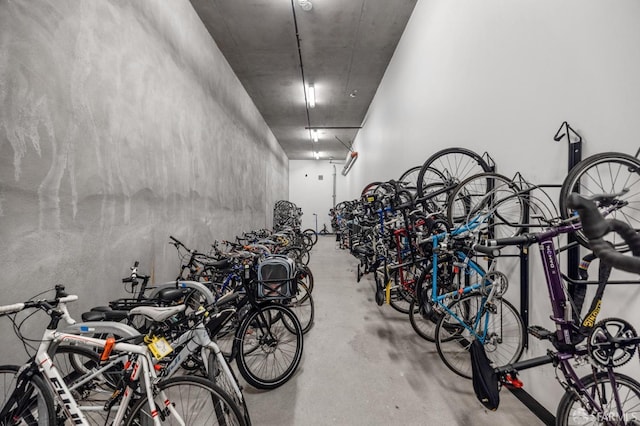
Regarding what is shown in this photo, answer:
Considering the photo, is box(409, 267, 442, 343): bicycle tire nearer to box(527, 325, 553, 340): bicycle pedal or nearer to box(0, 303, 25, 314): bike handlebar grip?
box(527, 325, 553, 340): bicycle pedal

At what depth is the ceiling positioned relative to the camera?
12.1ft

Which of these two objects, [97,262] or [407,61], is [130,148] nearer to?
[97,262]

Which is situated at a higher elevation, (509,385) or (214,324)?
(214,324)

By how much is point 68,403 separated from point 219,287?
70.4 inches

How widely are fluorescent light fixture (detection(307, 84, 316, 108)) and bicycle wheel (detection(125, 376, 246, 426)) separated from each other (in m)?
5.99

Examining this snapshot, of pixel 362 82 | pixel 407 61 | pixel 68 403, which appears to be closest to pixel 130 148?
pixel 68 403

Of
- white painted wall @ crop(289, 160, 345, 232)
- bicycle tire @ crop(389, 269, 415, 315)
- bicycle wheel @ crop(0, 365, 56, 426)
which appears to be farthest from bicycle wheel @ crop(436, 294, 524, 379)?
white painted wall @ crop(289, 160, 345, 232)

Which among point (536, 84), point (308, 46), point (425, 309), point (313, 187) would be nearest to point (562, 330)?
point (425, 309)

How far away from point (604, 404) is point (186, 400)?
1900 millimetres

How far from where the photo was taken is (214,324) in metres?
1.85

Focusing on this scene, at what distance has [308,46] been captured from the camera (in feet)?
14.9

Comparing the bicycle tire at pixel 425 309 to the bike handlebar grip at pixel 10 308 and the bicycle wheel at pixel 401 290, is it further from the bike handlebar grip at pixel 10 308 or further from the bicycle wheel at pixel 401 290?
the bike handlebar grip at pixel 10 308

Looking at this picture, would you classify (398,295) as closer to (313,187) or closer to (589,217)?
(589,217)

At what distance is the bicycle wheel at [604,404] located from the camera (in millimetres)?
1183
